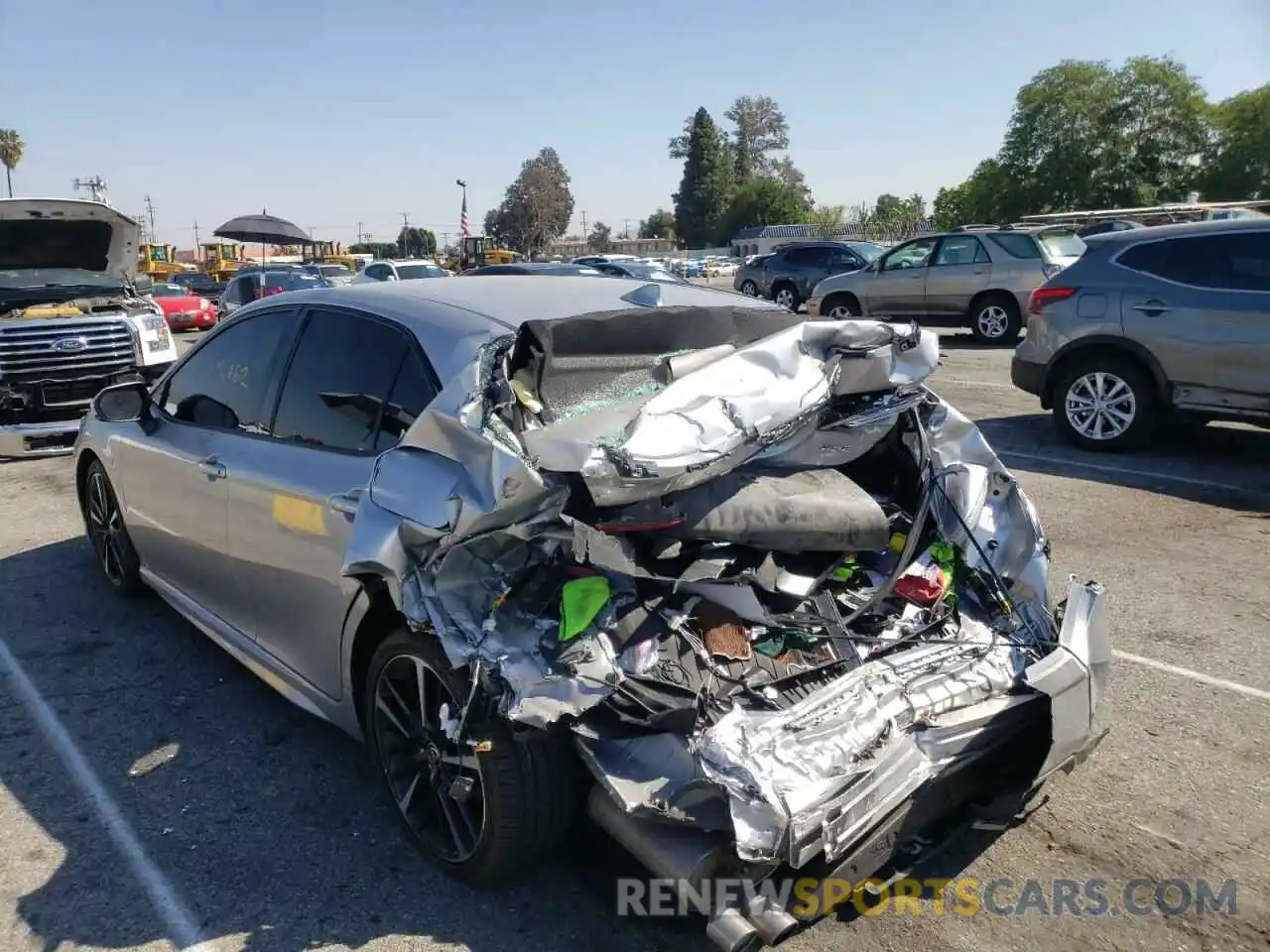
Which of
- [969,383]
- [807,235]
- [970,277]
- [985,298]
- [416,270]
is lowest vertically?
[969,383]

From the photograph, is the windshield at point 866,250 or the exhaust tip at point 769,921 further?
the windshield at point 866,250

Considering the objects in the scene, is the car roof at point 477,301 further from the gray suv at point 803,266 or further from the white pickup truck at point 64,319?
the gray suv at point 803,266

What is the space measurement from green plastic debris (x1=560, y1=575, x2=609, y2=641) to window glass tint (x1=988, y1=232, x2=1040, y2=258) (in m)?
14.4

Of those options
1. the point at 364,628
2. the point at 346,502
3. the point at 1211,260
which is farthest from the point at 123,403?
the point at 1211,260

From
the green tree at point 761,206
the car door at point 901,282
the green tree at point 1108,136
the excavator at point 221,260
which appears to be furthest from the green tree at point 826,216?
the car door at point 901,282

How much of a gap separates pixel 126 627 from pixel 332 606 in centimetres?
244

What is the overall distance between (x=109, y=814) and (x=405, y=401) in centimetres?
178

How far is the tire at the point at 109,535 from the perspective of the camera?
5273mm

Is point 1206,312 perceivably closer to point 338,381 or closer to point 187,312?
point 338,381

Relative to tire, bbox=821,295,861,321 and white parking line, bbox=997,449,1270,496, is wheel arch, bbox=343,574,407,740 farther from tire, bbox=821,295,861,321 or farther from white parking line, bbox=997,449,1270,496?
tire, bbox=821,295,861,321

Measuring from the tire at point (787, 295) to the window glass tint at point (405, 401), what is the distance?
782 inches

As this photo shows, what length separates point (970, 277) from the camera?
15859 millimetres

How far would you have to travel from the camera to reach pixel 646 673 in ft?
8.71

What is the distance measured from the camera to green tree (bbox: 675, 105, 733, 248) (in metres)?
95.3
